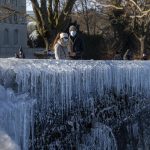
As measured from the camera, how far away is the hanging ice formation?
892 centimetres

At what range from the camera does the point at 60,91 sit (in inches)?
392

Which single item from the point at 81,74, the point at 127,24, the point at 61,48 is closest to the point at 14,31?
the point at 127,24

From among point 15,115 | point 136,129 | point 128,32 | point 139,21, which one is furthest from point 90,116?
point 128,32

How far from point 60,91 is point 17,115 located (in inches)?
57.5

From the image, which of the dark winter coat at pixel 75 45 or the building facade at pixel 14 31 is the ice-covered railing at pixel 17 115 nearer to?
the dark winter coat at pixel 75 45

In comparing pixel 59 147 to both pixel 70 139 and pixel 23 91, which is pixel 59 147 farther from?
pixel 23 91

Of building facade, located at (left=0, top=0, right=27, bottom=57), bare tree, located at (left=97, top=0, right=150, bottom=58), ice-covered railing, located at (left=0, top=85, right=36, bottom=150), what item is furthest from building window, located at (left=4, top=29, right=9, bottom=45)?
ice-covered railing, located at (left=0, top=85, right=36, bottom=150)

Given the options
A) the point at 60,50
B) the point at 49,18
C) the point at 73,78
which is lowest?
the point at 73,78

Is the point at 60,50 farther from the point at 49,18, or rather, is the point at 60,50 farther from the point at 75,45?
the point at 49,18

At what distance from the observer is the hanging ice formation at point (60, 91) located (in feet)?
29.3

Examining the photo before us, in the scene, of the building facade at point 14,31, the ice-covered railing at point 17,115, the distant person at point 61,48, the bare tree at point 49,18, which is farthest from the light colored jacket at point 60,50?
the building facade at point 14,31

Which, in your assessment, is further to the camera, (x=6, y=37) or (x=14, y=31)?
(x=14, y=31)

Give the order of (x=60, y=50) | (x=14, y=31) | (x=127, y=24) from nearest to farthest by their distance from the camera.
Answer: (x=60, y=50) → (x=127, y=24) → (x=14, y=31)

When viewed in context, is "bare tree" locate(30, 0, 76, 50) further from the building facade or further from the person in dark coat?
the building facade
